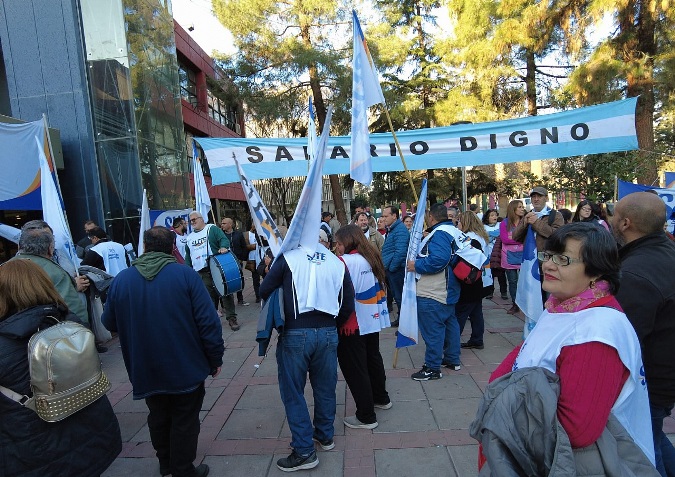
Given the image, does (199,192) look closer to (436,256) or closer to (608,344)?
(436,256)

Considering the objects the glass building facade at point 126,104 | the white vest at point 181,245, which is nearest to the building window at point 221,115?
the glass building facade at point 126,104

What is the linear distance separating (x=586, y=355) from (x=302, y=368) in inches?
80.7

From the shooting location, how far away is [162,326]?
2814 mm

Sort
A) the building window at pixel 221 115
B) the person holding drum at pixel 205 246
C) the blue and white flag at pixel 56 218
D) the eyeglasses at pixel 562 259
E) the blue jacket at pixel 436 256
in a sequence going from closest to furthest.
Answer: the eyeglasses at pixel 562 259
the blue jacket at pixel 436 256
the blue and white flag at pixel 56 218
the person holding drum at pixel 205 246
the building window at pixel 221 115

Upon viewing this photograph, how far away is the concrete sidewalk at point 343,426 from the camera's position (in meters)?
3.17

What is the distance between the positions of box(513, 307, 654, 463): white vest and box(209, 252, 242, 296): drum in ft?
17.7

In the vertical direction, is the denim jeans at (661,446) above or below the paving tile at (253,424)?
above

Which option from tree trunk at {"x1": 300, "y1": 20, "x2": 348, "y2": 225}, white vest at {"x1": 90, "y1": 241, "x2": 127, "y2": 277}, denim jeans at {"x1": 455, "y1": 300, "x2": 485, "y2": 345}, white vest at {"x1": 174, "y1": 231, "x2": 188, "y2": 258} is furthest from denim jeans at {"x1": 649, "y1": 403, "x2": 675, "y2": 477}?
tree trunk at {"x1": 300, "y1": 20, "x2": 348, "y2": 225}

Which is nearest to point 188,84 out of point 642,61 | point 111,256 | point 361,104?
point 111,256

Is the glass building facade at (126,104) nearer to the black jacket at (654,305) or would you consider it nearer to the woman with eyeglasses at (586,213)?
the woman with eyeglasses at (586,213)

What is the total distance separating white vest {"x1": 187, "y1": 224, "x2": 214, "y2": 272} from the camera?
693 cm

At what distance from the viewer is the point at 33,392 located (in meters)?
2.12

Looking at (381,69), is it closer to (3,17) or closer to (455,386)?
(3,17)

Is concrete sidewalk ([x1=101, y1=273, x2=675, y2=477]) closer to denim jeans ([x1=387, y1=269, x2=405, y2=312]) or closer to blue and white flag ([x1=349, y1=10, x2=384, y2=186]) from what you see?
denim jeans ([x1=387, y1=269, x2=405, y2=312])
